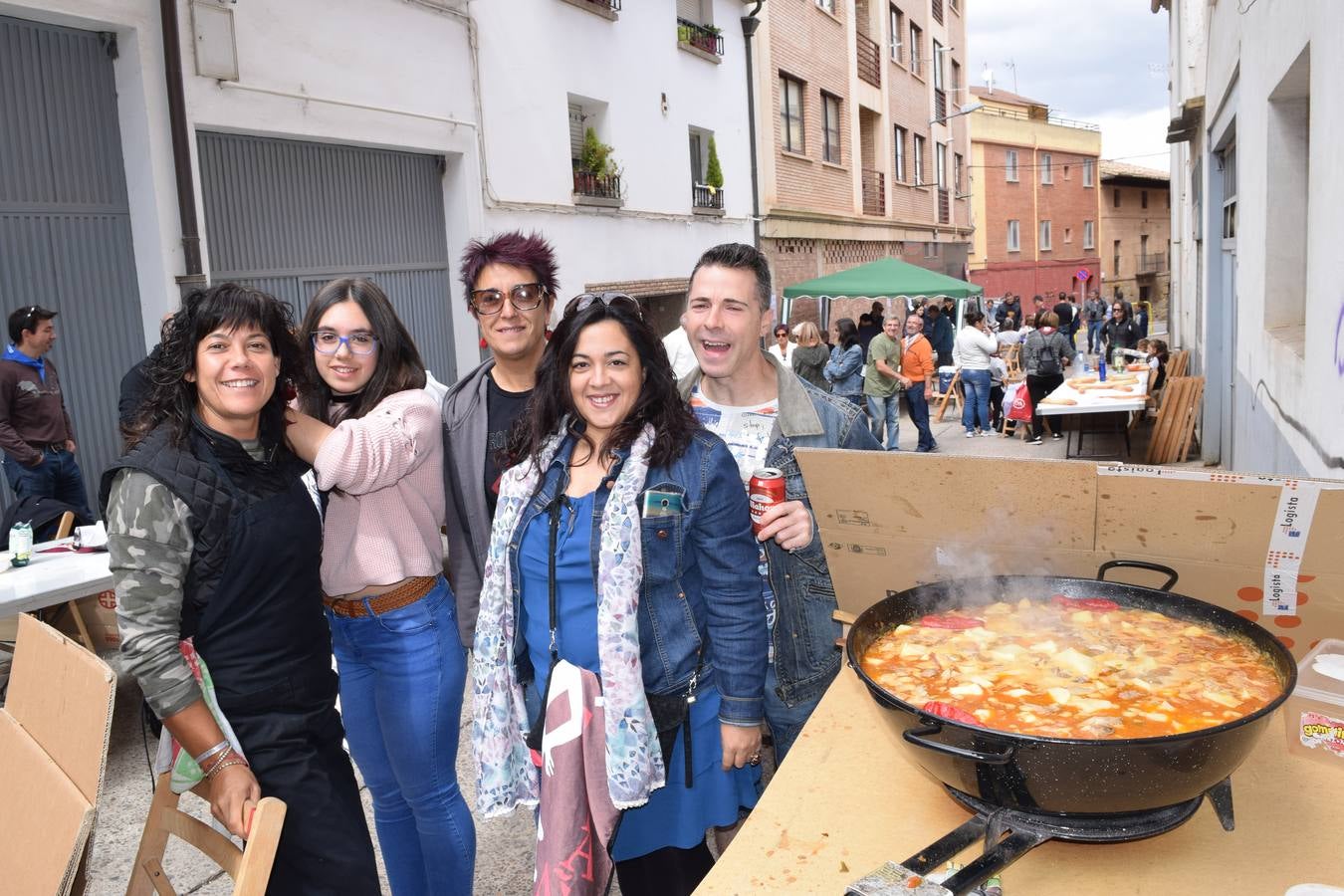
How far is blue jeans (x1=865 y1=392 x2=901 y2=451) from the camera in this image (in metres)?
12.0

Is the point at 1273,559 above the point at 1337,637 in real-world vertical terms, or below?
above

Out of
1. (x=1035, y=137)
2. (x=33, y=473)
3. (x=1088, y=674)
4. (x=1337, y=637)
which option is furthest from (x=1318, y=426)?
(x=1035, y=137)

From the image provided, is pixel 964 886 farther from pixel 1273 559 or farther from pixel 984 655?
pixel 1273 559

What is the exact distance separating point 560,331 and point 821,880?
151 cm

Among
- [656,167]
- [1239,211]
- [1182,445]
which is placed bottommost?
[1182,445]

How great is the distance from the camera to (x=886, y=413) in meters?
12.1

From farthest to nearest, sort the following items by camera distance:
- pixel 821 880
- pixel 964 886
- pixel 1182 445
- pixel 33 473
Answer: pixel 1182 445
pixel 33 473
pixel 821 880
pixel 964 886

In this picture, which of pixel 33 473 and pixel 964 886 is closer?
pixel 964 886

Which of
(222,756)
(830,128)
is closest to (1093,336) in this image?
(830,128)

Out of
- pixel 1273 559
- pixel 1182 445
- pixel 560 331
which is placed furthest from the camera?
pixel 1182 445

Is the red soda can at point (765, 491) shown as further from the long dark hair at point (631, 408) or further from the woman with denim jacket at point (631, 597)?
the long dark hair at point (631, 408)

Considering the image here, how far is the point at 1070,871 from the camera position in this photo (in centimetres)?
158

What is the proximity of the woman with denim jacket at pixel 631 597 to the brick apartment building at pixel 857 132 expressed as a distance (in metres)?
14.5

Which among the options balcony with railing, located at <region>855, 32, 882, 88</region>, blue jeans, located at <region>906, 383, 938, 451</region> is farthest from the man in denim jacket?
balcony with railing, located at <region>855, 32, 882, 88</region>
